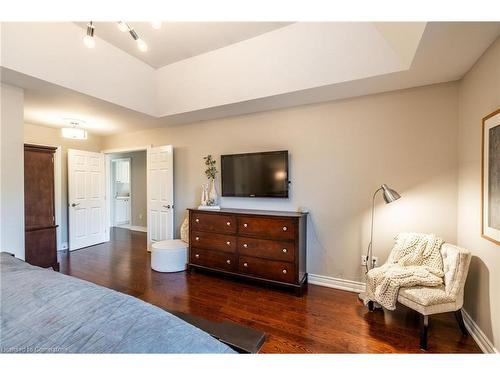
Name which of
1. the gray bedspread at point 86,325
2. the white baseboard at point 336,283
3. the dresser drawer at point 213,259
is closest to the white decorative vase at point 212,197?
the dresser drawer at point 213,259

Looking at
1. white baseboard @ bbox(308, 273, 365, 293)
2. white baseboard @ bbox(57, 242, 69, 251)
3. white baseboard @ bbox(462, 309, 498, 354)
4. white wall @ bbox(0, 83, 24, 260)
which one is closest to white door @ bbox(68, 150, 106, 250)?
white baseboard @ bbox(57, 242, 69, 251)

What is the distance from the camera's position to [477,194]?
1.93 meters

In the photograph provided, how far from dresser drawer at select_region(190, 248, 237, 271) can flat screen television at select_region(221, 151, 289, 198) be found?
877 mm

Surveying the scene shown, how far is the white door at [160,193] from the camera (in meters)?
3.98

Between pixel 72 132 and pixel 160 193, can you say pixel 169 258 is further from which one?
pixel 72 132

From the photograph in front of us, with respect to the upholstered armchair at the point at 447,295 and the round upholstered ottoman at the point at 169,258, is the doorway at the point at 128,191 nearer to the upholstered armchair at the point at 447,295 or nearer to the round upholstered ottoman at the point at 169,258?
the round upholstered ottoman at the point at 169,258

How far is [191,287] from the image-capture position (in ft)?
9.30

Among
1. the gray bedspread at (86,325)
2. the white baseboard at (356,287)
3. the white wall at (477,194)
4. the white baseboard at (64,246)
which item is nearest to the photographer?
the gray bedspread at (86,325)

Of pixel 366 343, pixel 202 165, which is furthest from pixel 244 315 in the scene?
pixel 202 165

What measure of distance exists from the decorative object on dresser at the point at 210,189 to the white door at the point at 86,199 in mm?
2709

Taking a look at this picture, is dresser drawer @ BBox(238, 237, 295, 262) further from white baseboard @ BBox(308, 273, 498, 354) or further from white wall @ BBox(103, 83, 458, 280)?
white baseboard @ BBox(308, 273, 498, 354)

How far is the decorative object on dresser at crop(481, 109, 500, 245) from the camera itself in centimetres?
160

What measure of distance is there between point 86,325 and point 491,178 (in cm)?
262
